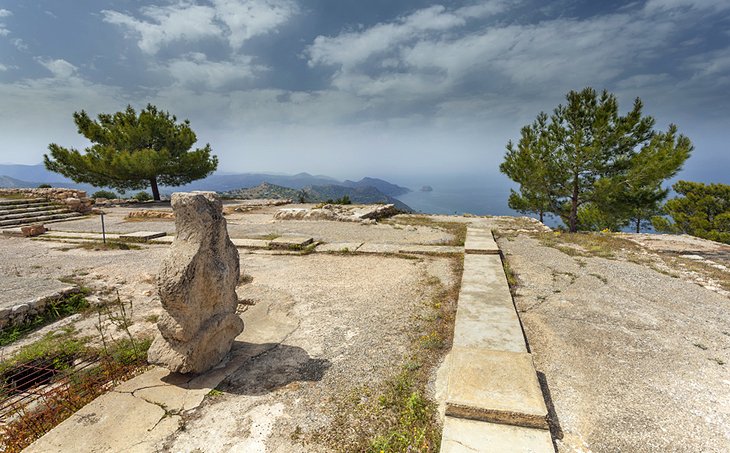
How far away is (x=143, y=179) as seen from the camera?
2339 centimetres

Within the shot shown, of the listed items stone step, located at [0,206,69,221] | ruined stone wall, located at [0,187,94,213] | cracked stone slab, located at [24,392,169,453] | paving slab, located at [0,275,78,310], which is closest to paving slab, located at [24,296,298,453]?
cracked stone slab, located at [24,392,169,453]

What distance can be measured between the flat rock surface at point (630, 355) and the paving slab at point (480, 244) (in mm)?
971

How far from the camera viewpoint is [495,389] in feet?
9.11

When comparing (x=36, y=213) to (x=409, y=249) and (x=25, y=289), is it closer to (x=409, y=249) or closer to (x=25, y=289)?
(x=25, y=289)

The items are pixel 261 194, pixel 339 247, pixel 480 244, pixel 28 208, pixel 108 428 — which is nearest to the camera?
pixel 108 428

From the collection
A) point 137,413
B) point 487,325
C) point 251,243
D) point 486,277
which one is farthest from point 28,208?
point 487,325

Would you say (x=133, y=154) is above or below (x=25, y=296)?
above

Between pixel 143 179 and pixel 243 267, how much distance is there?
67.8 feet

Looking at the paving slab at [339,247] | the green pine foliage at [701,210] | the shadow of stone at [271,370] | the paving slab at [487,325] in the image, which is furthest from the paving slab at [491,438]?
the green pine foliage at [701,210]

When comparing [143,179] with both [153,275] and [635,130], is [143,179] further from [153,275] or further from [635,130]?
[635,130]

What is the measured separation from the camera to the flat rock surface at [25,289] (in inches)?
197

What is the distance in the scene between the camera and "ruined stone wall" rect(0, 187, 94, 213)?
16922 mm

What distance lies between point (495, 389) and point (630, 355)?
77.0 inches

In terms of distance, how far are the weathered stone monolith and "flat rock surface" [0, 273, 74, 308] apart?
3.38 metres
